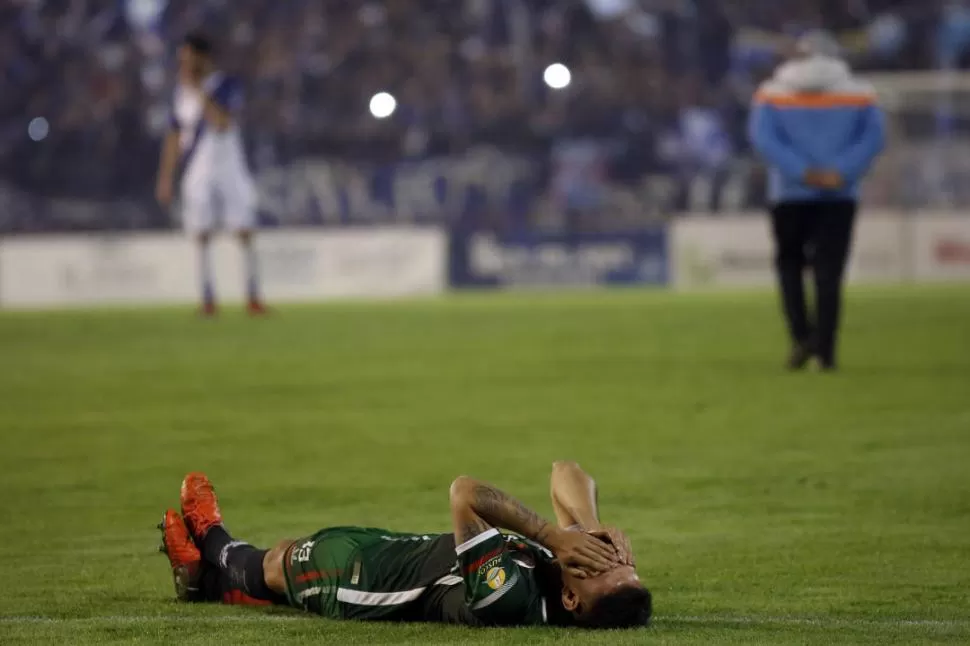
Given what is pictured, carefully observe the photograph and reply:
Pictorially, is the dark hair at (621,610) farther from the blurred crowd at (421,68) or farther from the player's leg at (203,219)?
the blurred crowd at (421,68)

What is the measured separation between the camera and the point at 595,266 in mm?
25000

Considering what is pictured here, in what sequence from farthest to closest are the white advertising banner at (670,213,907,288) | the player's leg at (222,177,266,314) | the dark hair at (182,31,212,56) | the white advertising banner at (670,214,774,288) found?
the white advertising banner at (670,214,774,288) → the white advertising banner at (670,213,907,288) → the player's leg at (222,177,266,314) → the dark hair at (182,31,212,56)

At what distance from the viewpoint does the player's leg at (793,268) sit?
440 inches

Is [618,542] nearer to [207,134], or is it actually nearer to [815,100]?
[815,100]

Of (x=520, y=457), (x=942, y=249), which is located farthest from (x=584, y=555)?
(x=942, y=249)

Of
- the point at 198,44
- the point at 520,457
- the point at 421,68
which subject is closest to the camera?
the point at 520,457

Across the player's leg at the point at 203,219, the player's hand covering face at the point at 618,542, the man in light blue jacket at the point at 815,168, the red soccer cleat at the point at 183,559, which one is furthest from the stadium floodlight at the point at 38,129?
the player's hand covering face at the point at 618,542

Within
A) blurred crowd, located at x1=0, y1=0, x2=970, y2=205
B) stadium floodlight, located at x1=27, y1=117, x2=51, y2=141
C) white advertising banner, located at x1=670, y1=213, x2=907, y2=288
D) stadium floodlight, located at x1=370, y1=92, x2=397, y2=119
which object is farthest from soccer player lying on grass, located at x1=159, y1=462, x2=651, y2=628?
stadium floodlight, located at x1=27, y1=117, x2=51, y2=141

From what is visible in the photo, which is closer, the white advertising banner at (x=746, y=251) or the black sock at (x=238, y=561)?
the black sock at (x=238, y=561)

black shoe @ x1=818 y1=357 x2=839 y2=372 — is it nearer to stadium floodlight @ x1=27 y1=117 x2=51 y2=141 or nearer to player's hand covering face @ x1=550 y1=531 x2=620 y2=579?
player's hand covering face @ x1=550 y1=531 x2=620 y2=579

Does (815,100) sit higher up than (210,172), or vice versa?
(210,172)

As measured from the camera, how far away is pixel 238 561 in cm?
471

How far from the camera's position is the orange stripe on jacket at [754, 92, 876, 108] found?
37.5ft

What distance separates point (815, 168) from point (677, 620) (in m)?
7.09
